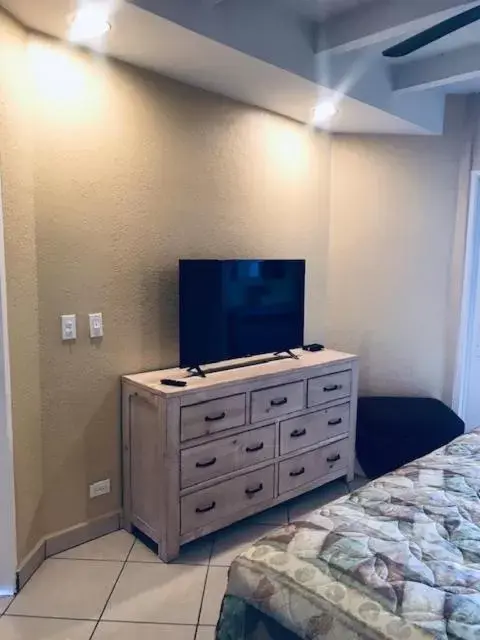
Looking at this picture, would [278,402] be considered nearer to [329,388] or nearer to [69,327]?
[329,388]

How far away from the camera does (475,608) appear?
3.86 feet

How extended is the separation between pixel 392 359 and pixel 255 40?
2397mm

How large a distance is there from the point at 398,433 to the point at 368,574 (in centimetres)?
211

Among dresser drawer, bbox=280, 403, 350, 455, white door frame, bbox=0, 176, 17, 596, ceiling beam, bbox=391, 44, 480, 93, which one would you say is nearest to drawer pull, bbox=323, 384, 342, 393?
dresser drawer, bbox=280, 403, 350, 455

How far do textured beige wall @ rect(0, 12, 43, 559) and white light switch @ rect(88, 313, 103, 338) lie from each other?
279mm

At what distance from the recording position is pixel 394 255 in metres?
3.75

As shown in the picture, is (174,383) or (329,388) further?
(329,388)

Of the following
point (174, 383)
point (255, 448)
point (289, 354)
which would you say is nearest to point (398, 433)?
point (289, 354)

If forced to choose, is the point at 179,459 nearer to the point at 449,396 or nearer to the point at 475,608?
the point at 475,608

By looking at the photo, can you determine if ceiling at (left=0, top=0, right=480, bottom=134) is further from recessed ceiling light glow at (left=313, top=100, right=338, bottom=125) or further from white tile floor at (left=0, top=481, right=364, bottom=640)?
white tile floor at (left=0, top=481, right=364, bottom=640)

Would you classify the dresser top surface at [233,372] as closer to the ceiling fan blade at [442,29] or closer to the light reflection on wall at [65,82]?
the light reflection on wall at [65,82]

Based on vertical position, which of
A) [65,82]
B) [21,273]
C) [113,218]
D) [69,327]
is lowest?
[69,327]

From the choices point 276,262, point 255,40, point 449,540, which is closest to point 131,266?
point 276,262

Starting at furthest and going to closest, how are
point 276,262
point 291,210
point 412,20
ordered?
point 291,210
point 276,262
point 412,20
